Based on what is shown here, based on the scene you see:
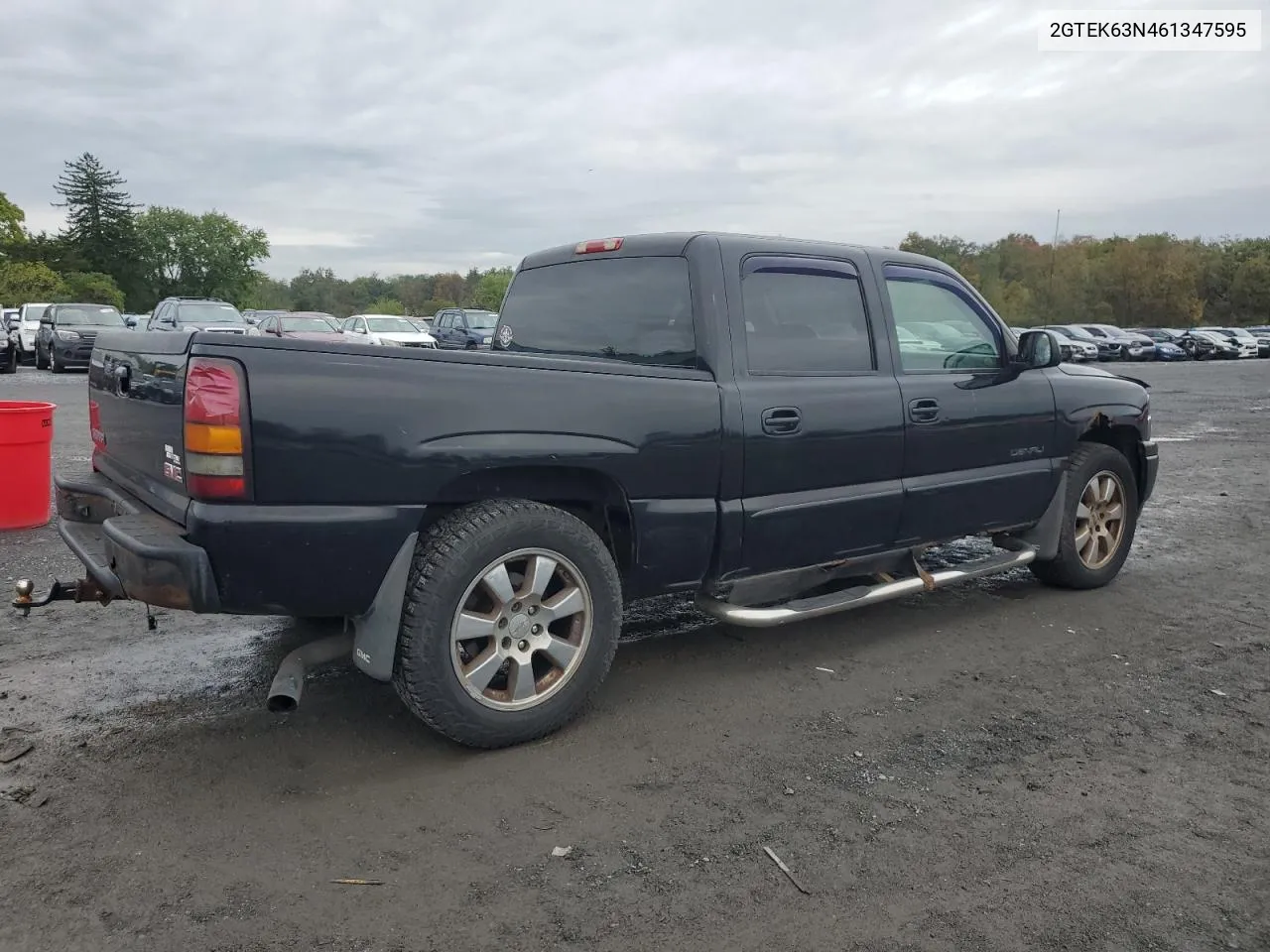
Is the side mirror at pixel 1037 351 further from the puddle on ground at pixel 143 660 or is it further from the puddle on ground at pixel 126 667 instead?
the puddle on ground at pixel 126 667

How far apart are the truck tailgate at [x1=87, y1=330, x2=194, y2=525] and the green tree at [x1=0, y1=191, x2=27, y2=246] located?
2970 inches

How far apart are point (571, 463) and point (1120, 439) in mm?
3880

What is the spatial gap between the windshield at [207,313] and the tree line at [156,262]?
4720cm

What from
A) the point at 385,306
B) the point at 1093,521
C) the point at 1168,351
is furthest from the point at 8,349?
the point at 385,306

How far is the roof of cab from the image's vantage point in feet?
13.9

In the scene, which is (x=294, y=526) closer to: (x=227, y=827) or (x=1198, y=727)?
(x=227, y=827)

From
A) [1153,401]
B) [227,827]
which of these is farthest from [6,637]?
[1153,401]

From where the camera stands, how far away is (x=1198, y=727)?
3.88 metres

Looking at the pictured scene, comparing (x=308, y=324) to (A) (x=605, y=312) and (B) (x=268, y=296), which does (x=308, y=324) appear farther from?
(B) (x=268, y=296)

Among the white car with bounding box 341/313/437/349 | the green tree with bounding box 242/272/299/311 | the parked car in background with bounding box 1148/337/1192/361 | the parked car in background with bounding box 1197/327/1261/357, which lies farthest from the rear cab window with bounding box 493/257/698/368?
the green tree with bounding box 242/272/299/311

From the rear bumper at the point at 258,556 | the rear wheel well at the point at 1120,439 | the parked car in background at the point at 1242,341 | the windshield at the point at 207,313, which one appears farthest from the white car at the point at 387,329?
the parked car in background at the point at 1242,341

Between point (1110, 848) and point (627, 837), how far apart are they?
1437 mm

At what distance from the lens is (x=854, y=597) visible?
14.6ft

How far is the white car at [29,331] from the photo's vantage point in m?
28.2
